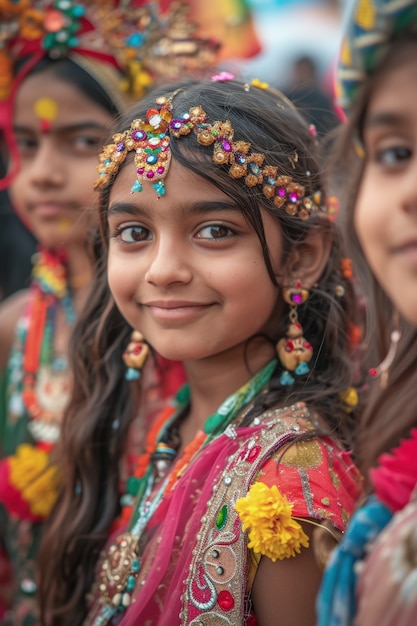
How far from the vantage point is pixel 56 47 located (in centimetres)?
303

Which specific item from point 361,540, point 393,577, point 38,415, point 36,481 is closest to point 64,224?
point 38,415

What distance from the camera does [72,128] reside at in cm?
295

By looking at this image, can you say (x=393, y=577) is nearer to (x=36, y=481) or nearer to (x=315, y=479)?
(x=315, y=479)

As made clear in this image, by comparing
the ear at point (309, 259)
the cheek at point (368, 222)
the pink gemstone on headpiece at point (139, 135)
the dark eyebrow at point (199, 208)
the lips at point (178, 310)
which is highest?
the pink gemstone on headpiece at point (139, 135)

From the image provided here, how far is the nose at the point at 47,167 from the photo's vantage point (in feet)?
9.50

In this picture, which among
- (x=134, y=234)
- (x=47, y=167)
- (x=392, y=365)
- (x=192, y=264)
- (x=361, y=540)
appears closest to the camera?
(x=361, y=540)

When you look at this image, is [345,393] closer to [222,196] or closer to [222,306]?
[222,306]

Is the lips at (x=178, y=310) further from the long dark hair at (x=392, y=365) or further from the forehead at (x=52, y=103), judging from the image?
the forehead at (x=52, y=103)

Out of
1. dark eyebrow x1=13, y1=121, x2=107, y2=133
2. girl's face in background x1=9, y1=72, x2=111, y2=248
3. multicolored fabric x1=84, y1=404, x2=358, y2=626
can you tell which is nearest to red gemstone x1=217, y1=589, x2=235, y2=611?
multicolored fabric x1=84, y1=404, x2=358, y2=626

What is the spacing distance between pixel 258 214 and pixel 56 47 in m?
1.59

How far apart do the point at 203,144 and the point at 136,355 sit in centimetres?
67

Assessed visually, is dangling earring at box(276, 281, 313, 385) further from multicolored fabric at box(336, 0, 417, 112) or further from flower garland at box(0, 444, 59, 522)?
flower garland at box(0, 444, 59, 522)

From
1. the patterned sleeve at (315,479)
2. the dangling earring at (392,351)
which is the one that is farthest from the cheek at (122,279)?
the dangling earring at (392,351)

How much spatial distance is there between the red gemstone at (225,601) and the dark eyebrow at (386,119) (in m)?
1.00
